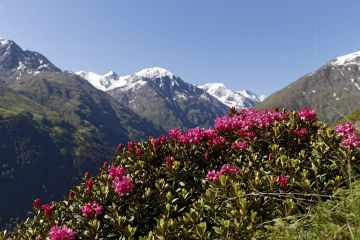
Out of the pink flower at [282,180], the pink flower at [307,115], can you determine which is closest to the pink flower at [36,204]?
the pink flower at [282,180]

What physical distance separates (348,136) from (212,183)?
3.04m

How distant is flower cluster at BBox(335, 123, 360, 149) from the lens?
8.59 meters

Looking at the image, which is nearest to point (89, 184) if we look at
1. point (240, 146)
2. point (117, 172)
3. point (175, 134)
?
point (117, 172)

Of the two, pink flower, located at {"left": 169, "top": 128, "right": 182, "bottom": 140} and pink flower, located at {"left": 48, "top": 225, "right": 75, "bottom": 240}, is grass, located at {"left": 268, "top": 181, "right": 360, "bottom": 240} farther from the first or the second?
pink flower, located at {"left": 169, "top": 128, "right": 182, "bottom": 140}

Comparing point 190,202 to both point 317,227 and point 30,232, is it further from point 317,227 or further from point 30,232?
point 317,227

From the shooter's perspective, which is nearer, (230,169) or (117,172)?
(230,169)

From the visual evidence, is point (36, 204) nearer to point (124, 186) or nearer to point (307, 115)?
point (124, 186)

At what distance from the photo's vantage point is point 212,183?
327 inches

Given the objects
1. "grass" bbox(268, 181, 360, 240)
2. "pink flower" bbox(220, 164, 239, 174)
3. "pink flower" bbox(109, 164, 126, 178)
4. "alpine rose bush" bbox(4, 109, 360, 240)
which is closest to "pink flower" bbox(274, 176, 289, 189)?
"alpine rose bush" bbox(4, 109, 360, 240)

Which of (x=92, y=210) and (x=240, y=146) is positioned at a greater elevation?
(x=240, y=146)

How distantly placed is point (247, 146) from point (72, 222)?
14.1 feet

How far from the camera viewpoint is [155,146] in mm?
10859

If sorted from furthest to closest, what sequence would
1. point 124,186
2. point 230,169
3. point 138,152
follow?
point 138,152
point 124,186
point 230,169

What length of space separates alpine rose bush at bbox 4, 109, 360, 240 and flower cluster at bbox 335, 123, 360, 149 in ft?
0.07
